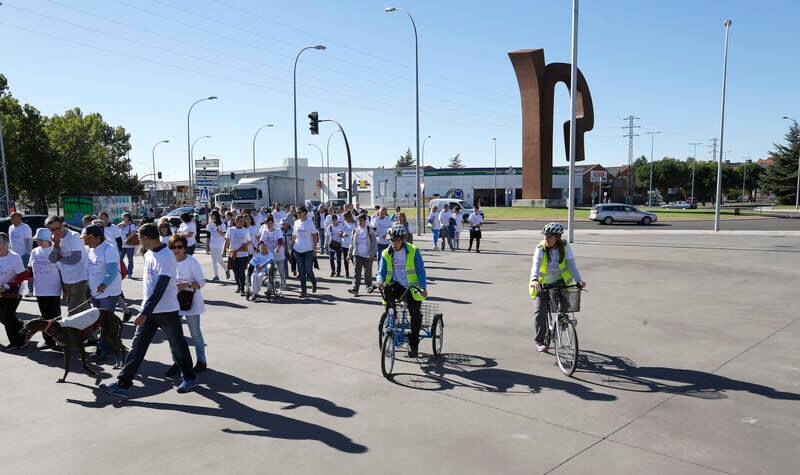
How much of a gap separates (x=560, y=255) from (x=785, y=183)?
7995 centimetres

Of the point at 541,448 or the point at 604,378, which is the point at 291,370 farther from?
the point at 604,378

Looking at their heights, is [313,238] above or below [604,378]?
above

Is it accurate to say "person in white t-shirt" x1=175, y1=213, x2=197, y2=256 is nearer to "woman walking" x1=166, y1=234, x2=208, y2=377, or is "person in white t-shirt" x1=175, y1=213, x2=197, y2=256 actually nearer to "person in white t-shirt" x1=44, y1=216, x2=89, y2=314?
"person in white t-shirt" x1=44, y1=216, x2=89, y2=314

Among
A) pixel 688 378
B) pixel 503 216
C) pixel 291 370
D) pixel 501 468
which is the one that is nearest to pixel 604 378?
pixel 688 378

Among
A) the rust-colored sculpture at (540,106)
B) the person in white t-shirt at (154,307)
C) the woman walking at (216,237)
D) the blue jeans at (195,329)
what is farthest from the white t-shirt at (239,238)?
the rust-colored sculpture at (540,106)

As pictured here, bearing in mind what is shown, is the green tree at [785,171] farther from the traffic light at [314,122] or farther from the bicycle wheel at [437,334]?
the bicycle wheel at [437,334]

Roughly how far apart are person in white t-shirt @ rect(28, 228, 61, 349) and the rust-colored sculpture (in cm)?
4235

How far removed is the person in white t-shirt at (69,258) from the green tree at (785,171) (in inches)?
3210

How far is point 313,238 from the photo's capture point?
457 inches

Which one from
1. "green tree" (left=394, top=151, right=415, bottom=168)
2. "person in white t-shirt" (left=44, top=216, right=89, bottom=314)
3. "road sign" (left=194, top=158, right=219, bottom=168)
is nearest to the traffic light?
"person in white t-shirt" (left=44, top=216, right=89, bottom=314)

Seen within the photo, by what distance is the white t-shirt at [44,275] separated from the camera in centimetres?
716

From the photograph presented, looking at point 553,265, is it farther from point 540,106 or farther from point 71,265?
point 540,106

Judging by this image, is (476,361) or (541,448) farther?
(476,361)

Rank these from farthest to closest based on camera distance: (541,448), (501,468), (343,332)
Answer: (343,332), (541,448), (501,468)
